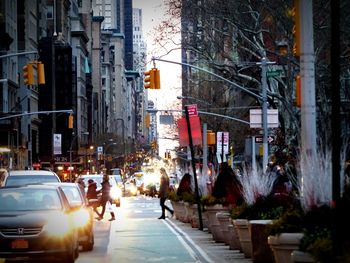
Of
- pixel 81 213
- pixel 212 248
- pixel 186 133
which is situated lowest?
pixel 212 248

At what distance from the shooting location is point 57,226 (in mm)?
17375

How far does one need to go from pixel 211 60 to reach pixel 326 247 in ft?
112

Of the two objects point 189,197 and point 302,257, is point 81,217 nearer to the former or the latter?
point 302,257

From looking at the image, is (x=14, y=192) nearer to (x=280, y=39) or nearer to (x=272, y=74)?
(x=272, y=74)

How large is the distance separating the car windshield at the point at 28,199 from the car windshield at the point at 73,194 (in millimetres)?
2072

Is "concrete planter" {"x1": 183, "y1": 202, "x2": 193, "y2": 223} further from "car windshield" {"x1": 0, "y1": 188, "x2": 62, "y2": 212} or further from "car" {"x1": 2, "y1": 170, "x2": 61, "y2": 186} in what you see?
"car windshield" {"x1": 0, "y1": 188, "x2": 62, "y2": 212}

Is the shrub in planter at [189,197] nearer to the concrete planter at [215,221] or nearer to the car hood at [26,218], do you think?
the concrete planter at [215,221]

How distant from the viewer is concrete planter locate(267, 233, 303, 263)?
13031 millimetres

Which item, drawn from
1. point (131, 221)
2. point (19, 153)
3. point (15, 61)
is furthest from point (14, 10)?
point (131, 221)

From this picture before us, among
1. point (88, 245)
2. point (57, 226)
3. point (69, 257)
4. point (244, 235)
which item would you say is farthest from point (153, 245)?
point (57, 226)

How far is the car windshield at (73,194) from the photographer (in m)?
21.2

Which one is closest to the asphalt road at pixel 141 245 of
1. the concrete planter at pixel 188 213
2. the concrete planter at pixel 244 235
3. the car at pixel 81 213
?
the car at pixel 81 213

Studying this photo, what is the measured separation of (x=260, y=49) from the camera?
40938 mm

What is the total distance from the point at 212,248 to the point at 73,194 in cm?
352
